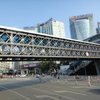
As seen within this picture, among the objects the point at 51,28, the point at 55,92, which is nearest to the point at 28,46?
the point at 55,92

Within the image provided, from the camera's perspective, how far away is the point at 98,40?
47000 mm

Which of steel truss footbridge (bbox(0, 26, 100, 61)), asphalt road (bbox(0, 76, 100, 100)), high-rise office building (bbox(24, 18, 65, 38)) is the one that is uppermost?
high-rise office building (bbox(24, 18, 65, 38))

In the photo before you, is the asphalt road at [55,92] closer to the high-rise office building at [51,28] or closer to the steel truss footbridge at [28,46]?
the steel truss footbridge at [28,46]

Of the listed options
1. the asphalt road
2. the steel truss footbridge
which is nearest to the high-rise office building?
the steel truss footbridge

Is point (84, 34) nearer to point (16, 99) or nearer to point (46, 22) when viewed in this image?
point (46, 22)

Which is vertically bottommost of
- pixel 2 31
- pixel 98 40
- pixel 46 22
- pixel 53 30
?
pixel 2 31

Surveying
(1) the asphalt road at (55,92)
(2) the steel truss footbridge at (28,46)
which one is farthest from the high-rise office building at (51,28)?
(1) the asphalt road at (55,92)

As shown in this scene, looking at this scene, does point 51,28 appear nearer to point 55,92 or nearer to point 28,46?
point 28,46

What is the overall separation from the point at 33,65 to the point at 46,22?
334ft

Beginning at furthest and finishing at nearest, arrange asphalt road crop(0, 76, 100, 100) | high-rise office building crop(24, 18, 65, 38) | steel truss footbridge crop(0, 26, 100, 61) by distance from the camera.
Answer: high-rise office building crop(24, 18, 65, 38) < steel truss footbridge crop(0, 26, 100, 61) < asphalt road crop(0, 76, 100, 100)

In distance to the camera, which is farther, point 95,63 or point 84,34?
point 84,34

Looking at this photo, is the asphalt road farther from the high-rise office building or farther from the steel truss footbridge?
the high-rise office building

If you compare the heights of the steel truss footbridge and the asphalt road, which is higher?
the steel truss footbridge

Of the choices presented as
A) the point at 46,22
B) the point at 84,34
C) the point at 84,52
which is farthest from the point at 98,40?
the point at 84,34
